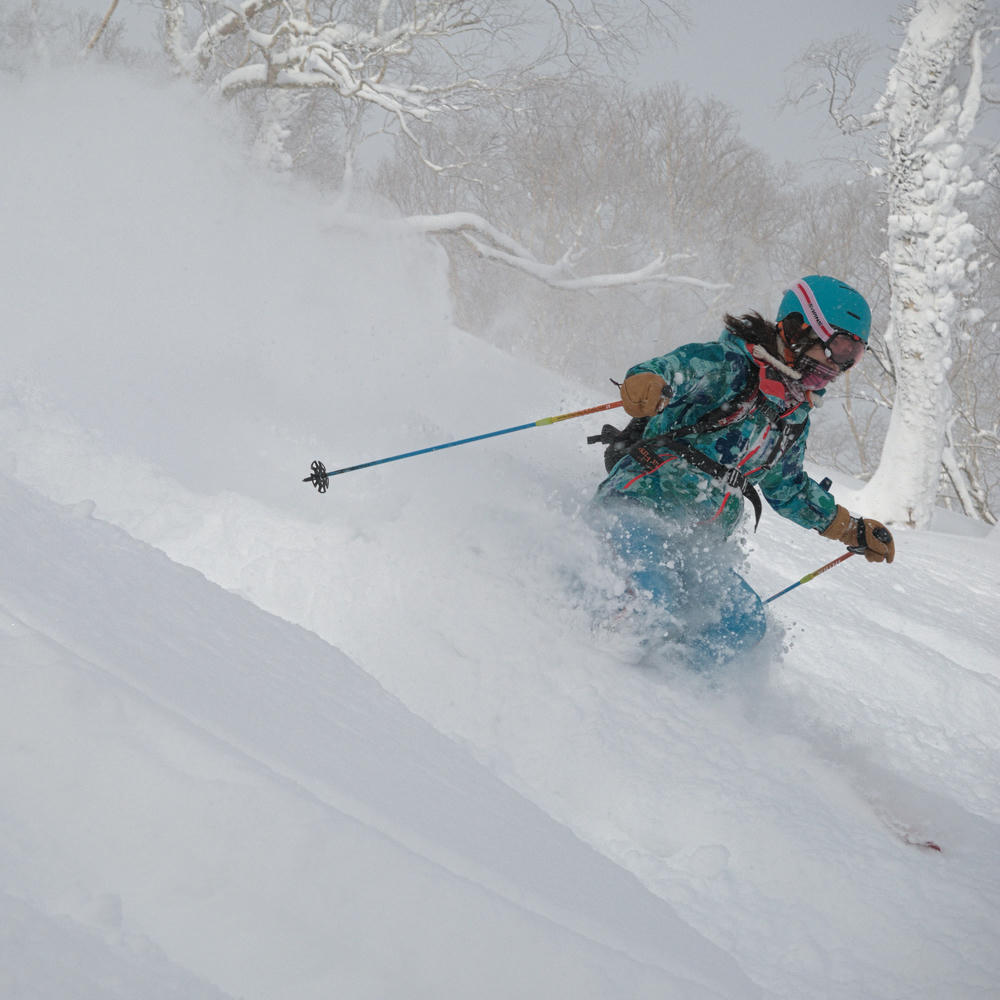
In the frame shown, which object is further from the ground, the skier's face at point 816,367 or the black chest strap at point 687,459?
the skier's face at point 816,367

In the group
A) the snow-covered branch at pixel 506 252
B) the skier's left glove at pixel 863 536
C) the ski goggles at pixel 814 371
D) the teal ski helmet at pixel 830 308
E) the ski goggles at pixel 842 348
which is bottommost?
the snow-covered branch at pixel 506 252

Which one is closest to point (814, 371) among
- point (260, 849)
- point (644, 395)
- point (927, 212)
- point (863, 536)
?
point (644, 395)

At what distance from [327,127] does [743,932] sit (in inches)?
780

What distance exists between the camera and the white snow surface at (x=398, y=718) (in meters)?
0.90

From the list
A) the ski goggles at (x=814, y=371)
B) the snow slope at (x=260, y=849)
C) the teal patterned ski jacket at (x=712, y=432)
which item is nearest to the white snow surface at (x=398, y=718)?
the snow slope at (x=260, y=849)

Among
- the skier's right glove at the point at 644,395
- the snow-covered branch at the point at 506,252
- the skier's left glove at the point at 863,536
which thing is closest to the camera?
the skier's right glove at the point at 644,395

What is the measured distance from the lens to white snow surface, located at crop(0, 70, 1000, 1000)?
2.94 feet

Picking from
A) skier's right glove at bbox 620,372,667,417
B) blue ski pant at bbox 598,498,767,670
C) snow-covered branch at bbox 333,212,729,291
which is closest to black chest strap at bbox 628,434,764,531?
blue ski pant at bbox 598,498,767,670

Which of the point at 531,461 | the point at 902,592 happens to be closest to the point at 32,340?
the point at 531,461

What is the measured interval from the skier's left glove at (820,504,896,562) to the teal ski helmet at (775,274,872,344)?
3.02ft

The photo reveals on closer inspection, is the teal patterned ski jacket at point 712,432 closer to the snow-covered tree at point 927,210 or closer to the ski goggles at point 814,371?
the ski goggles at point 814,371

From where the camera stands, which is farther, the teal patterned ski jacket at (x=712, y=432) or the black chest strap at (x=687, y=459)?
the black chest strap at (x=687, y=459)

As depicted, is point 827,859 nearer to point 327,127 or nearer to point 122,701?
point 122,701

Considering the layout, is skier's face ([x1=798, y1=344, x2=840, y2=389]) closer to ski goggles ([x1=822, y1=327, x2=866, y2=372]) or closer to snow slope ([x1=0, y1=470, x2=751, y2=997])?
ski goggles ([x1=822, y1=327, x2=866, y2=372])
